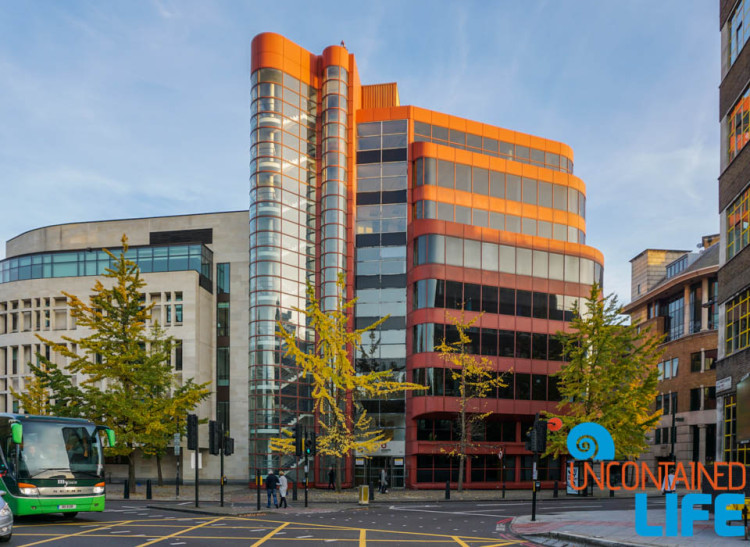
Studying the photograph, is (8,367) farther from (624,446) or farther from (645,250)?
(645,250)

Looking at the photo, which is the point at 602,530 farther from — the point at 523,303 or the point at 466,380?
the point at 523,303

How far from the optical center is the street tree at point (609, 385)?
45938mm

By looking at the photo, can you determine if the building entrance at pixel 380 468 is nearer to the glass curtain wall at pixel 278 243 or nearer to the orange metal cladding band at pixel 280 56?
the glass curtain wall at pixel 278 243

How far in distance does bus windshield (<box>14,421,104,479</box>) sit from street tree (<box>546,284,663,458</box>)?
1172 inches

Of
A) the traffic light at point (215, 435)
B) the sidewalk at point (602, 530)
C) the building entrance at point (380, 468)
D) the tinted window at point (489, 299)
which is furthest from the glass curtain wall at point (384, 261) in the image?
the sidewalk at point (602, 530)

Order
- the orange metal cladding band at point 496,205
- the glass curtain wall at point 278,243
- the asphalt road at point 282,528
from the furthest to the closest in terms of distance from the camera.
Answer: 1. the orange metal cladding band at point 496,205
2. the glass curtain wall at point 278,243
3. the asphalt road at point 282,528

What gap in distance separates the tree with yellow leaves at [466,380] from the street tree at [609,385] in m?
4.98

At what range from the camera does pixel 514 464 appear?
5562 cm

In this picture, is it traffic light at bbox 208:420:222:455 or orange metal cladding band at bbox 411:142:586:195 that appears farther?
orange metal cladding band at bbox 411:142:586:195

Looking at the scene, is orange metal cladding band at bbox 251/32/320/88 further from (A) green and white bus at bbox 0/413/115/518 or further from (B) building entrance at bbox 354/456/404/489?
(A) green and white bus at bbox 0/413/115/518

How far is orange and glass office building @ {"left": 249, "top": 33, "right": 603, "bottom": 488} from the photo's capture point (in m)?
52.9

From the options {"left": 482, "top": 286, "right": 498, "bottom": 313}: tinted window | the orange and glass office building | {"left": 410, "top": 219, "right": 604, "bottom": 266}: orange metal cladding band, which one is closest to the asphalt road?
the orange and glass office building

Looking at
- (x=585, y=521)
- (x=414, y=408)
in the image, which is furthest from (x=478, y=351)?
(x=585, y=521)

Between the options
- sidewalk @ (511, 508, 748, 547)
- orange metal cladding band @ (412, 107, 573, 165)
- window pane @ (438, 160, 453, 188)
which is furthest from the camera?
orange metal cladding band @ (412, 107, 573, 165)
